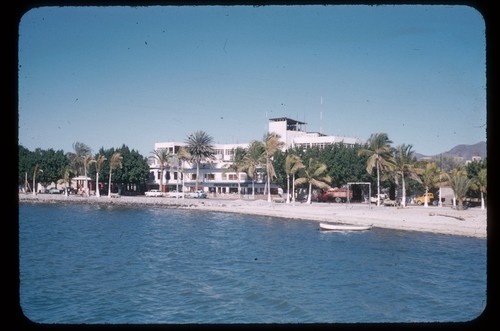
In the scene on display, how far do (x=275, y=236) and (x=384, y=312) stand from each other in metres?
13.6

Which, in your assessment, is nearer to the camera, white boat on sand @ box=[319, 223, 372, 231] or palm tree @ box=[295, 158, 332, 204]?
white boat on sand @ box=[319, 223, 372, 231]

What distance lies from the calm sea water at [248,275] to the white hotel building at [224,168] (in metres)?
23.4

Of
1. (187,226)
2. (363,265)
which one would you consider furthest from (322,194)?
(363,265)

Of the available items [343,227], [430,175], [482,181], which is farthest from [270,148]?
[482,181]

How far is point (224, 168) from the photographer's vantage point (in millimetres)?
57094

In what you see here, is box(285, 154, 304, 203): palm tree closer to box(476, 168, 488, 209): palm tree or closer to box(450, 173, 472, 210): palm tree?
box(450, 173, 472, 210): palm tree

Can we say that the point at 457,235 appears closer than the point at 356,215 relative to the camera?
Yes

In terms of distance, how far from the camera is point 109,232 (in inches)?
1273

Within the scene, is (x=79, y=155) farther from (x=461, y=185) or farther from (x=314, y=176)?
(x=461, y=185)

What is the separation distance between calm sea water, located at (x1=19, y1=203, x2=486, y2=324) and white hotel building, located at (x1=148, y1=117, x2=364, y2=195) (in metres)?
23.4

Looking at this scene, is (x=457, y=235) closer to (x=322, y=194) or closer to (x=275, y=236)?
(x=275, y=236)

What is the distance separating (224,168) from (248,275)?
1494 inches

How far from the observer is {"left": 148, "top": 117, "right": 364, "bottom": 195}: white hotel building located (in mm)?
55719

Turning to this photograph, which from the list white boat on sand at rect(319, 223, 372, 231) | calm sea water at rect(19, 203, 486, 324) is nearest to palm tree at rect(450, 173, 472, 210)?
calm sea water at rect(19, 203, 486, 324)
